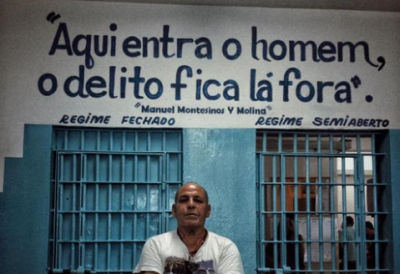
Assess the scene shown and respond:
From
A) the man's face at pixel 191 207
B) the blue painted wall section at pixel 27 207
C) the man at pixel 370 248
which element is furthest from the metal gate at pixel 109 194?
the man at pixel 370 248

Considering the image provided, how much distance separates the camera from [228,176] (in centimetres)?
617

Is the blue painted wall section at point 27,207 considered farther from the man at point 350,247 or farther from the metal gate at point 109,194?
the man at point 350,247

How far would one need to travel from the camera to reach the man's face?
4.28 m

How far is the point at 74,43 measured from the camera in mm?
6219

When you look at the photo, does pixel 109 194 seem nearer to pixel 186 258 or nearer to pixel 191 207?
pixel 191 207

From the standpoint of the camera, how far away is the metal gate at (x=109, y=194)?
19.7ft

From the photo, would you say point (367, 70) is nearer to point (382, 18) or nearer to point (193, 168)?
point (382, 18)

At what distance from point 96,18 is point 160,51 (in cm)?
77

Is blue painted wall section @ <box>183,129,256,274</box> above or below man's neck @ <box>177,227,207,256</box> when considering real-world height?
above

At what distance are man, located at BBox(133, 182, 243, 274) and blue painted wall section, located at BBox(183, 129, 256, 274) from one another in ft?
5.67

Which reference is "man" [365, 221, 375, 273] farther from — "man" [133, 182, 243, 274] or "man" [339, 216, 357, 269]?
"man" [133, 182, 243, 274]

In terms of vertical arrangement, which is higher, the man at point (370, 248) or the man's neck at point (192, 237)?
the man's neck at point (192, 237)

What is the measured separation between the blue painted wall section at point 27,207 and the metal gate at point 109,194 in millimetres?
127

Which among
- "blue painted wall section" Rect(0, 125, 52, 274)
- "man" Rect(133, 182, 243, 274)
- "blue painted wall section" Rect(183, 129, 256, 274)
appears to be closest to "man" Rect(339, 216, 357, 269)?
"blue painted wall section" Rect(183, 129, 256, 274)
